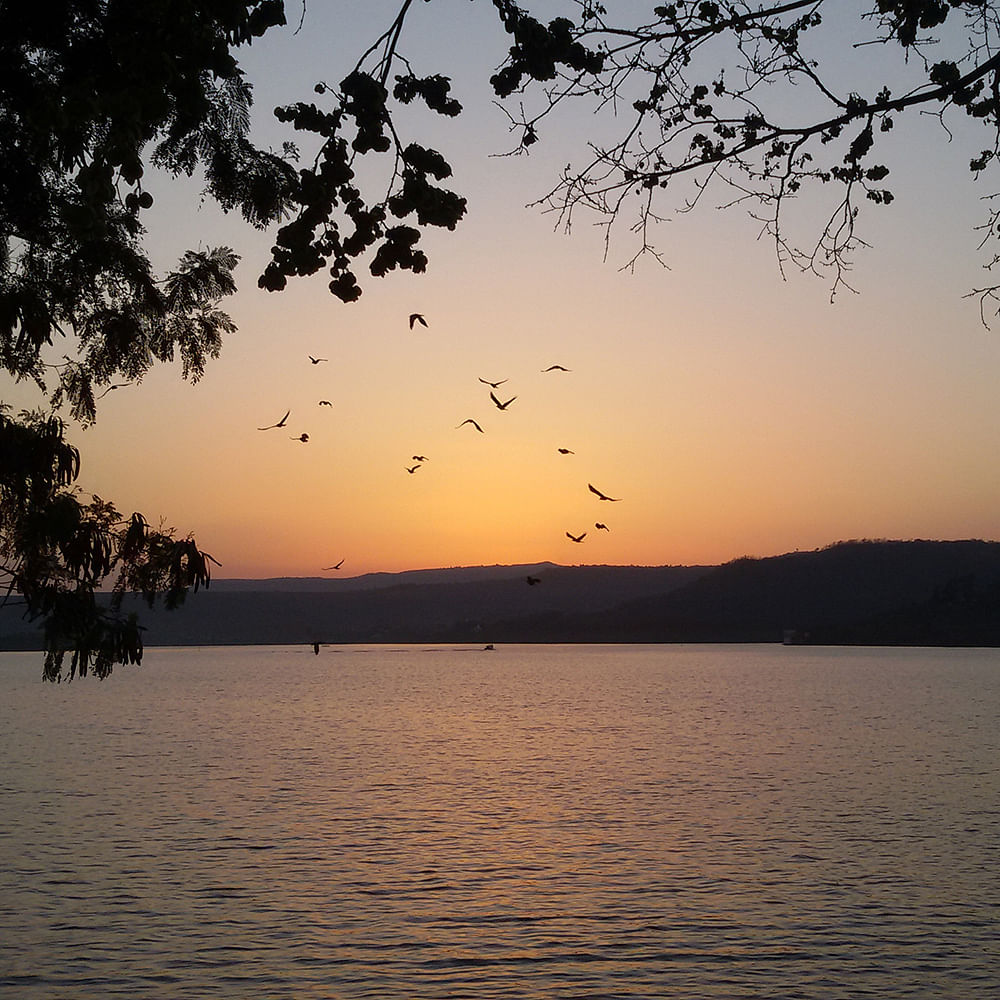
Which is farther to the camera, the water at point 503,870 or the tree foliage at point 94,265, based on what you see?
the water at point 503,870

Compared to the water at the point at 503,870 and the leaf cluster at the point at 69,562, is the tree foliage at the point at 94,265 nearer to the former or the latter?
the leaf cluster at the point at 69,562

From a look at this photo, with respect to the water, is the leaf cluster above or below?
above

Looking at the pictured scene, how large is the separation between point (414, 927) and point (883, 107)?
66.4 ft

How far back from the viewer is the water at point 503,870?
73.6ft

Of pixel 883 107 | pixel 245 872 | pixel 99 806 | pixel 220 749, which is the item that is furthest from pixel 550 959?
pixel 220 749

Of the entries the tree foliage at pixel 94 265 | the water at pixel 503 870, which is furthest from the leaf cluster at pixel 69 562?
the water at pixel 503 870

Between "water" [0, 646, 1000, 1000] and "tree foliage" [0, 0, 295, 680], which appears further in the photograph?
"water" [0, 646, 1000, 1000]

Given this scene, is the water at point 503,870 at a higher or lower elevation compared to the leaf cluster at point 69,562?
lower

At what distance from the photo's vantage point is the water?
73.6ft

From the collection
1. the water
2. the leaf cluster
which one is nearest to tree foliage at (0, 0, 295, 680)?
the leaf cluster

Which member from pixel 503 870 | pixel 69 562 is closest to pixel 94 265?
pixel 69 562

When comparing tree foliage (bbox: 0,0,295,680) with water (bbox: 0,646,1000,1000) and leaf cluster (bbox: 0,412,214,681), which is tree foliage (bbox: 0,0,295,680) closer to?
leaf cluster (bbox: 0,412,214,681)

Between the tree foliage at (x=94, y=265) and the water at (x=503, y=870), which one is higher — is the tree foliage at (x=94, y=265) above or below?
above

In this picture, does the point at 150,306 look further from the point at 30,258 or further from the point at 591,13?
the point at 591,13
